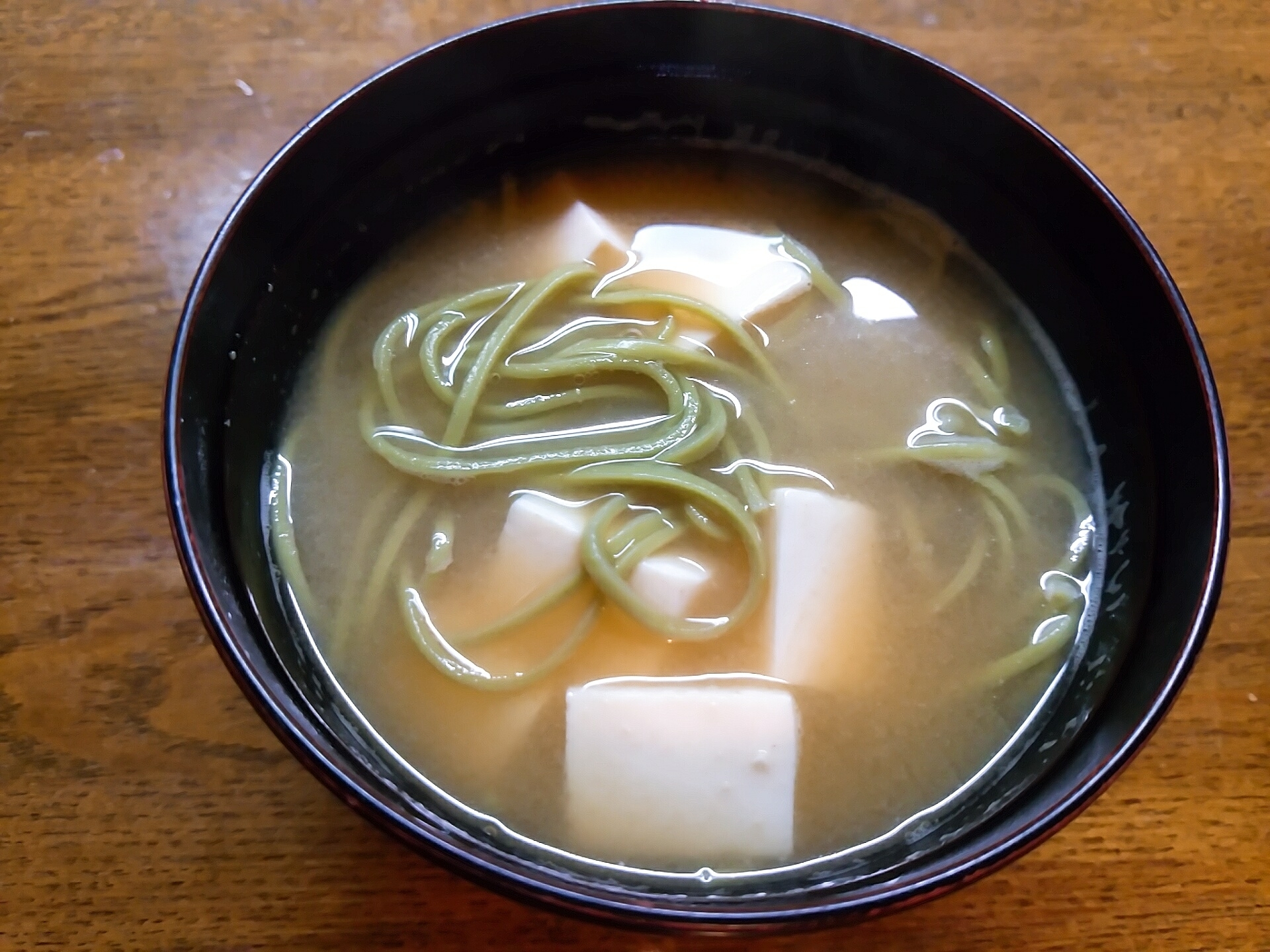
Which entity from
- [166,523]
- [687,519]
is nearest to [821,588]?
[687,519]

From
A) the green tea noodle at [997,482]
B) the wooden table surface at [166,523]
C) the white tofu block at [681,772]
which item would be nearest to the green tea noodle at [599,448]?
the green tea noodle at [997,482]

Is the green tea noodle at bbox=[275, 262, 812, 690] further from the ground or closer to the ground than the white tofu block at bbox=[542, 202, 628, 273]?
closer to the ground

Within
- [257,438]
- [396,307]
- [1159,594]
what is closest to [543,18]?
[396,307]

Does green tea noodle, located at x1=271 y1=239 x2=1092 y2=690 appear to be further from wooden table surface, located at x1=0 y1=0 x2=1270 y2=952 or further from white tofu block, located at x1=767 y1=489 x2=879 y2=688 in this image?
wooden table surface, located at x1=0 y1=0 x2=1270 y2=952

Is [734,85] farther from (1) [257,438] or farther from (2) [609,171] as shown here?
(1) [257,438]

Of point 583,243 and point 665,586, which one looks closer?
point 665,586

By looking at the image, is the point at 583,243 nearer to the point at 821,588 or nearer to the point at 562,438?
the point at 562,438

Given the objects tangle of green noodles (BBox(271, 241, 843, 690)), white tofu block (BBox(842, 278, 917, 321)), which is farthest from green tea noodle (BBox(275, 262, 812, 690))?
white tofu block (BBox(842, 278, 917, 321))
